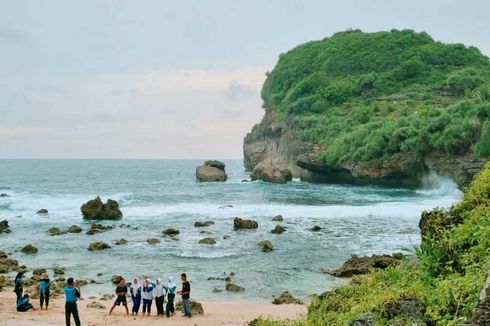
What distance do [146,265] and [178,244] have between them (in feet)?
18.8

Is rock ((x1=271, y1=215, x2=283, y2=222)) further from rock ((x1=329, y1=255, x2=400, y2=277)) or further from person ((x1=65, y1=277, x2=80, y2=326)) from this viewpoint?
person ((x1=65, y1=277, x2=80, y2=326))

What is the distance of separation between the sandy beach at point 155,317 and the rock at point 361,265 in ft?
17.8

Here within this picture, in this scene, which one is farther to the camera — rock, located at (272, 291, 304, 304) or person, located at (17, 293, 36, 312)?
rock, located at (272, 291, 304, 304)

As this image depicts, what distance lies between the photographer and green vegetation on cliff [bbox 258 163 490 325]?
6.65 metres

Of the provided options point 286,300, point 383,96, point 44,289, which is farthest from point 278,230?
point 383,96

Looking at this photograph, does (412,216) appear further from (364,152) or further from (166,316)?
(166,316)

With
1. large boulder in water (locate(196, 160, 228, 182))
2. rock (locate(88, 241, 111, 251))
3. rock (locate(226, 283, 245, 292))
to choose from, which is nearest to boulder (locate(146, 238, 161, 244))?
rock (locate(88, 241, 111, 251))

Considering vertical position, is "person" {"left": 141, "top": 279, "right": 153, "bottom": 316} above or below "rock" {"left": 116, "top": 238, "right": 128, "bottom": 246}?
above

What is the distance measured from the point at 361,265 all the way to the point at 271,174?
178 feet

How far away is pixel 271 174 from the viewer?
7712 centimetres

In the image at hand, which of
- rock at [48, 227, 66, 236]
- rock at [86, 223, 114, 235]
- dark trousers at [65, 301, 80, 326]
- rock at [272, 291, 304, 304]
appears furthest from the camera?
rock at [86, 223, 114, 235]

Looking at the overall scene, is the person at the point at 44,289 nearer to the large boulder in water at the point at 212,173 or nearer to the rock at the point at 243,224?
the rock at the point at 243,224

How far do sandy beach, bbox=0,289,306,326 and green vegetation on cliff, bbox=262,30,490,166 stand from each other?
1503 inches

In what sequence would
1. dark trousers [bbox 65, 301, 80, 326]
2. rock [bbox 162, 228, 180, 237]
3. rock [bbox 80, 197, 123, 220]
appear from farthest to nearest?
rock [bbox 80, 197, 123, 220] < rock [bbox 162, 228, 180, 237] < dark trousers [bbox 65, 301, 80, 326]
